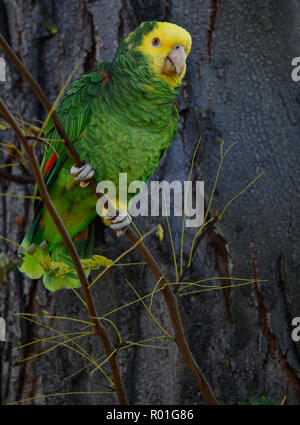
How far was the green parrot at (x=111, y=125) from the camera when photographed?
2.22ft

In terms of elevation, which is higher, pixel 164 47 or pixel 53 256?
pixel 164 47

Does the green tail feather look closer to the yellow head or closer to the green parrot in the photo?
the green parrot

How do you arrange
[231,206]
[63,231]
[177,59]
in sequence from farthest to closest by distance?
[231,206]
[177,59]
[63,231]

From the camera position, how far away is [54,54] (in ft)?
2.93

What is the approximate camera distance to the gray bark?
2.72 feet

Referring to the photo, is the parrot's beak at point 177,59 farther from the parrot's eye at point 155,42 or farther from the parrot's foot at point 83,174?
the parrot's foot at point 83,174

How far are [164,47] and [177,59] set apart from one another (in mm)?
28

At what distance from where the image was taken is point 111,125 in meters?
0.71

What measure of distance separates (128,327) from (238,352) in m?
0.22

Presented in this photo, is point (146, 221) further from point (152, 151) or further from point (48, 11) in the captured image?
point (48, 11)

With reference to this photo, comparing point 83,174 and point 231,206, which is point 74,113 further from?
point 231,206

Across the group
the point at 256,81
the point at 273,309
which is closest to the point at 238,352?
the point at 273,309

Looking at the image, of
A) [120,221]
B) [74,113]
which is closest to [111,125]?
[74,113]

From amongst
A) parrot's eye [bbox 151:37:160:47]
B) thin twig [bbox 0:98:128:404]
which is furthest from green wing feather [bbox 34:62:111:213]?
thin twig [bbox 0:98:128:404]
